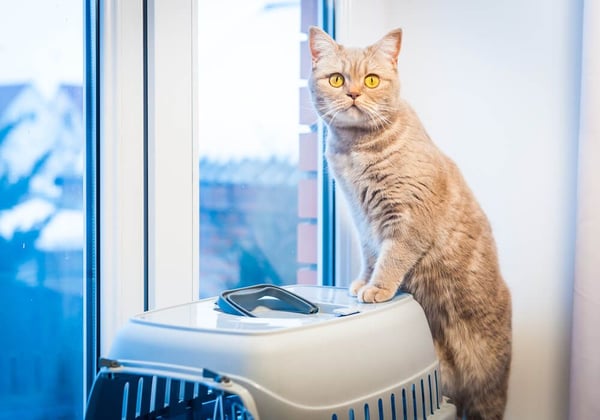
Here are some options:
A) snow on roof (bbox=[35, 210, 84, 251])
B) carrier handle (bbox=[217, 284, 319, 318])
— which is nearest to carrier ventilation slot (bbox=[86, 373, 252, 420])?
carrier handle (bbox=[217, 284, 319, 318])

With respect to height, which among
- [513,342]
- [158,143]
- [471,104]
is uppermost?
[471,104]

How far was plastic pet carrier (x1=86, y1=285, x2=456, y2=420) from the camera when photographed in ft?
2.33

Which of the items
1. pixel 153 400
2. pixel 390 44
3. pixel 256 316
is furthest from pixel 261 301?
pixel 390 44

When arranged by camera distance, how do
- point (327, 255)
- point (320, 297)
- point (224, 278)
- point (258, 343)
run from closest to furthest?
point (258, 343) → point (320, 297) → point (224, 278) → point (327, 255)

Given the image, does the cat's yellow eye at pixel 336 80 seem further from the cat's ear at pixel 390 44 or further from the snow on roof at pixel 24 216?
the snow on roof at pixel 24 216

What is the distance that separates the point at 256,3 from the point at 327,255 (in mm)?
685

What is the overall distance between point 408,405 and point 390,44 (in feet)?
2.35

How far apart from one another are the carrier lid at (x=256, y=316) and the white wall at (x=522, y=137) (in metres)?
0.50

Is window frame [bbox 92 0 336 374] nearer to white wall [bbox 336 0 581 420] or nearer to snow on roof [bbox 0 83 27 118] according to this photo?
snow on roof [bbox 0 83 27 118]

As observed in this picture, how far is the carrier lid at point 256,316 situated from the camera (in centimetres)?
78

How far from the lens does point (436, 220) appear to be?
1.17 meters

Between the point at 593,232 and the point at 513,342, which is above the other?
the point at 593,232

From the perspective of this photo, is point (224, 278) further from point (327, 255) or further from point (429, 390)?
point (429, 390)

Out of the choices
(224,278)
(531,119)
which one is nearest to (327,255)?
(224,278)
